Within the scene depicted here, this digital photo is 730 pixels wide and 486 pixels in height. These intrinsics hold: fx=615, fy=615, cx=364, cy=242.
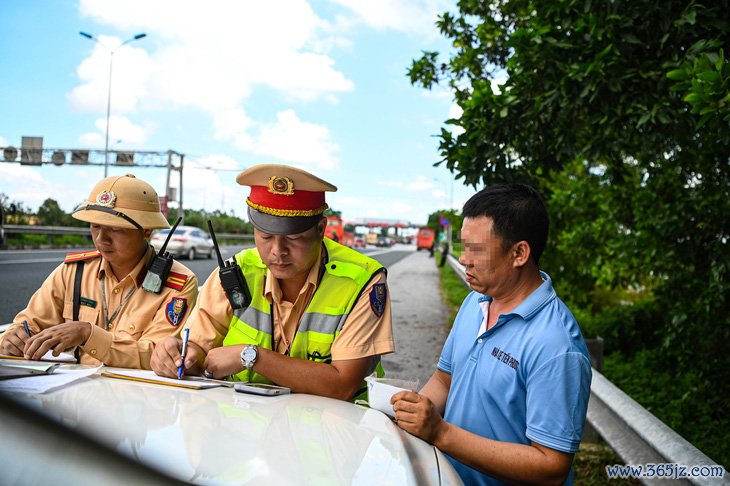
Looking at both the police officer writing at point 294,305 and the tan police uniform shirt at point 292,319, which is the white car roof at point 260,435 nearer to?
the police officer writing at point 294,305

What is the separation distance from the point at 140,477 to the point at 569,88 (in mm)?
3970

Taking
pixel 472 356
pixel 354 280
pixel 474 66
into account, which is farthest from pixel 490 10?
pixel 472 356

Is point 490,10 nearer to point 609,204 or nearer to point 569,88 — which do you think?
point 609,204

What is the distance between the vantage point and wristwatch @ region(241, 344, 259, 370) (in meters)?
2.36

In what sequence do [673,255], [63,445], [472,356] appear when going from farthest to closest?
1. [673,255]
2. [472,356]
3. [63,445]

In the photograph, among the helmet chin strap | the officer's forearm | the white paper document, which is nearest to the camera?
the white paper document

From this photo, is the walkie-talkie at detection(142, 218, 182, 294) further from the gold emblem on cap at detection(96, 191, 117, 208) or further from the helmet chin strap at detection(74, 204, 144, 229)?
the gold emblem on cap at detection(96, 191, 117, 208)

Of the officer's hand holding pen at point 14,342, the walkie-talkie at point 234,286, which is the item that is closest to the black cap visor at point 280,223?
the walkie-talkie at point 234,286

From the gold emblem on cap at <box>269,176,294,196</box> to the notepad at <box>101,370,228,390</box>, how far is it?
81 cm

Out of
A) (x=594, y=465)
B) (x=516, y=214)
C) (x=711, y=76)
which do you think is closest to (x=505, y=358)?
(x=516, y=214)

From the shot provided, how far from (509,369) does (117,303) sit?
2231 millimetres

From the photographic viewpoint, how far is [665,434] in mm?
2492

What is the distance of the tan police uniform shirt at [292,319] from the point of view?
256 cm

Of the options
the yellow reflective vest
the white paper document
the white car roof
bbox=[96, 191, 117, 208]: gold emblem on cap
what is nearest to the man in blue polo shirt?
the white car roof
